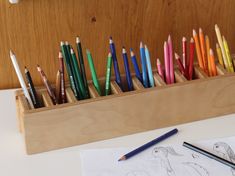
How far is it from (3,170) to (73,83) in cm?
18

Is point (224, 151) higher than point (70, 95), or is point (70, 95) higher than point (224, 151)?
point (70, 95)

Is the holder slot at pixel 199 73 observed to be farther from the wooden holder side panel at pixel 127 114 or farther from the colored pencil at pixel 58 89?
the colored pencil at pixel 58 89

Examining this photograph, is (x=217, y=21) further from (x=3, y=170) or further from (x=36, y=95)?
(x=3, y=170)

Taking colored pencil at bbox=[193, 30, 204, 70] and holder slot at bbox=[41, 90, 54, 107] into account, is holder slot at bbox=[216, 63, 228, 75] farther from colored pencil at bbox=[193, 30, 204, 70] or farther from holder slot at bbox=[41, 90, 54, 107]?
holder slot at bbox=[41, 90, 54, 107]

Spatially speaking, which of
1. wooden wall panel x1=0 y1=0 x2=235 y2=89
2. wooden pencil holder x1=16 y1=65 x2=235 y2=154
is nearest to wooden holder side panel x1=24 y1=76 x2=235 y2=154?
wooden pencil holder x1=16 y1=65 x2=235 y2=154

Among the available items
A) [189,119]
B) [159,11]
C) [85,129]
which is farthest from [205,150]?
[159,11]

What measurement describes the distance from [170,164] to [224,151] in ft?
0.30

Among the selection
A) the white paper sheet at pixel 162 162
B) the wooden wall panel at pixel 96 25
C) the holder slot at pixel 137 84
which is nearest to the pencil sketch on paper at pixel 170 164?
the white paper sheet at pixel 162 162

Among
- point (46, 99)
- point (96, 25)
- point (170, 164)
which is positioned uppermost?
point (96, 25)

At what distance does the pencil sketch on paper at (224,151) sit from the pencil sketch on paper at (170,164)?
Result: 0.16ft

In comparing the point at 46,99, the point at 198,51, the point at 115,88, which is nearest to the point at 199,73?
the point at 198,51

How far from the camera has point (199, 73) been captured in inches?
37.2

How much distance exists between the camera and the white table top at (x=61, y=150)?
0.83 metres

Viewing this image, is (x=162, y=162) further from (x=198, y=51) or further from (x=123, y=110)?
(x=198, y=51)
